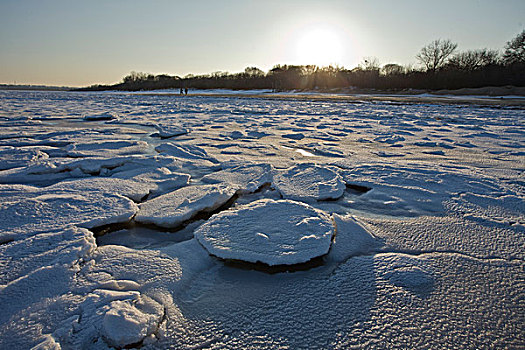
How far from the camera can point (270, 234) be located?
155 cm

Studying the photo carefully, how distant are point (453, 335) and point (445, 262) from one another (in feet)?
1.66

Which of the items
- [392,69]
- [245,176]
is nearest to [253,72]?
[392,69]

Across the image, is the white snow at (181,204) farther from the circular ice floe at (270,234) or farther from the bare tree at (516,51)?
the bare tree at (516,51)

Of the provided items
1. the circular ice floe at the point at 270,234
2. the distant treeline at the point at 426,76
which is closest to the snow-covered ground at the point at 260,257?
the circular ice floe at the point at 270,234

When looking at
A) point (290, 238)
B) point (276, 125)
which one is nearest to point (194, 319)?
point (290, 238)

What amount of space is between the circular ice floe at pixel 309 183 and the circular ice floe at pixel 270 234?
14.3 inches

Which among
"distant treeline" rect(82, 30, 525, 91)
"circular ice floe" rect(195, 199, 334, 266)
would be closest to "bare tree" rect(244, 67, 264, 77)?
"distant treeline" rect(82, 30, 525, 91)

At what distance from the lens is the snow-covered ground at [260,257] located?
99 centimetres

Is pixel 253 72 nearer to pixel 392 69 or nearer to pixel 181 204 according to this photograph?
pixel 392 69

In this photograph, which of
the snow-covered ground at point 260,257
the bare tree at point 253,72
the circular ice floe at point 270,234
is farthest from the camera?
the bare tree at point 253,72

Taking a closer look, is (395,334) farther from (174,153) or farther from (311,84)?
(311,84)

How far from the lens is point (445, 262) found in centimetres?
140

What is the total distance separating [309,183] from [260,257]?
1.22 m

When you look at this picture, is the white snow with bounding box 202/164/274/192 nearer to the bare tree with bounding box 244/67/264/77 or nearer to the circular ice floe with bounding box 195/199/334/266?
the circular ice floe with bounding box 195/199/334/266
